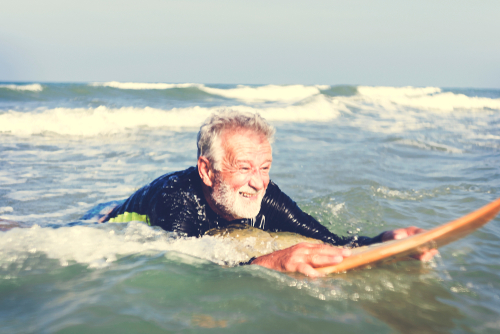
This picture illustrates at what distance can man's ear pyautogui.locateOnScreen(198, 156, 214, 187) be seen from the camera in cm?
324

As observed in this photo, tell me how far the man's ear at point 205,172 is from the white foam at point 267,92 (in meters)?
28.1

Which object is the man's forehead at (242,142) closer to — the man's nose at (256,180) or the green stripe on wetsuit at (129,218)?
the man's nose at (256,180)

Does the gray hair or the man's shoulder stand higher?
the gray hair

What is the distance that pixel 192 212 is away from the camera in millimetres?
3326

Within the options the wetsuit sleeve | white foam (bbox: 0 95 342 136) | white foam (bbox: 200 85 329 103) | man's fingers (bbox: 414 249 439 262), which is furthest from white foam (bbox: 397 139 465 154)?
white foam (bbox: 200 85 329 103)

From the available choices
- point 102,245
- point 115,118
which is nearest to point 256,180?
point 102,245

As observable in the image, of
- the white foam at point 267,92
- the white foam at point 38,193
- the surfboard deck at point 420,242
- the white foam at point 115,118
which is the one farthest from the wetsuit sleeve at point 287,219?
the white foam at point 267,92

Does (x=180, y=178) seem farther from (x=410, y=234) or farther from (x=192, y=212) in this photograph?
(x=410, y=234)

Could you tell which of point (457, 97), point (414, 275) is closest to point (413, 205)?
point (414, 275)

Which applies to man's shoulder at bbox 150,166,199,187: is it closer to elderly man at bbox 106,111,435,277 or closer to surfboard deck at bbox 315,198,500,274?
elderly man at bbox 106,111,435,277

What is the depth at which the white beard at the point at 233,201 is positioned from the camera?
10.5ft

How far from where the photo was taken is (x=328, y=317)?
90.7 inches

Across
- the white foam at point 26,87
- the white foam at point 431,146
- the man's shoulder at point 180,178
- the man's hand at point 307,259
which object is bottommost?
the man's hand at point 307,259

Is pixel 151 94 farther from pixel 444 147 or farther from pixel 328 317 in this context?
pixel 328 317
